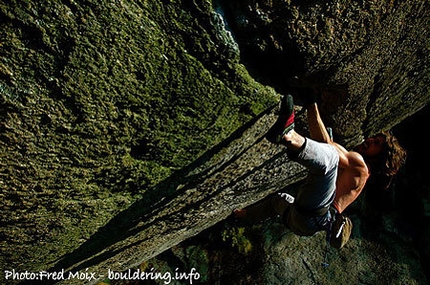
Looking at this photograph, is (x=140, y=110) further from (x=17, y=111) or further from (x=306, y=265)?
Answer: (x=306, y=265)

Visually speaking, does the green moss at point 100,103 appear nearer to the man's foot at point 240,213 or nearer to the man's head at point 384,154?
the man's head at point 384,154

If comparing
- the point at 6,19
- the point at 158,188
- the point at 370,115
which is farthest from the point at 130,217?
the point at 370,115

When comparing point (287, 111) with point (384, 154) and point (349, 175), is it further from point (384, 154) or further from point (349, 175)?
point (384, 154)

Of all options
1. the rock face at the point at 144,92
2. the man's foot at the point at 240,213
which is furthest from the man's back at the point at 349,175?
the man's foot at the point at 240,213

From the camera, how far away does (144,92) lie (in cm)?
136

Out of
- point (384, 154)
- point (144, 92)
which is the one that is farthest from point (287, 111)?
point (384, 154)

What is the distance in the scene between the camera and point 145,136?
62.4 inches

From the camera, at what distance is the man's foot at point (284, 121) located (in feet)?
5.61

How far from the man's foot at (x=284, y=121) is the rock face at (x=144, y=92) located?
0.14 m

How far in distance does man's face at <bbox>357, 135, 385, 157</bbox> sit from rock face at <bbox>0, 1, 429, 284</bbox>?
0.85 meters

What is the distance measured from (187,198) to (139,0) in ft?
5.92

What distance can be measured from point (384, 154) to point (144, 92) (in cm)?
271

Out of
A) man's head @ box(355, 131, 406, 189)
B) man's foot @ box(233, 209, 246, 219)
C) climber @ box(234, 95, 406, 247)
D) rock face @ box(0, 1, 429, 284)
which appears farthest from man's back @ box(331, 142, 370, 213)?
man's foot @ box(233, 209, 246, 219)

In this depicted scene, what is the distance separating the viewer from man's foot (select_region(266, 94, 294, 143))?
171cm
